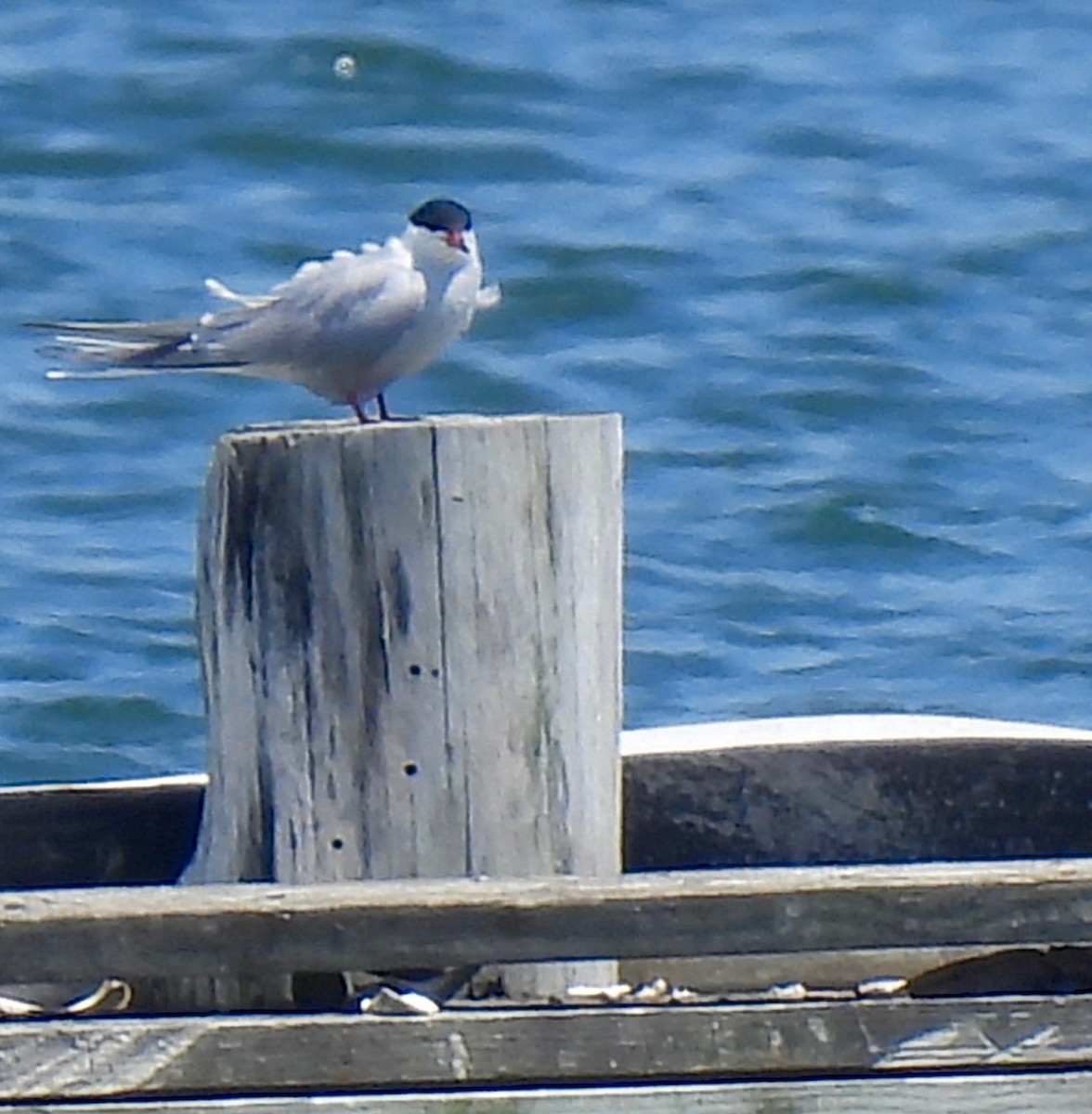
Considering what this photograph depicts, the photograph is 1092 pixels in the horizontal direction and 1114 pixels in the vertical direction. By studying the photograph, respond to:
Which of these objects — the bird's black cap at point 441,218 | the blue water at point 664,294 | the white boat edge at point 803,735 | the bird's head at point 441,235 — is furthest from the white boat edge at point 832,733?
the blue water at point 664,294

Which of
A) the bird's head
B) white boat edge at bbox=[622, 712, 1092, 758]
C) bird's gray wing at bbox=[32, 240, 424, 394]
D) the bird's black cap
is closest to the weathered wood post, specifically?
white boat edge at bbox=[622, 712, 1092, 758]

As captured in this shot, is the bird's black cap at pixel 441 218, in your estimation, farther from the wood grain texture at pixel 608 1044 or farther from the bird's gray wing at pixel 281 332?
the wood grain texture at pixel 608 1044

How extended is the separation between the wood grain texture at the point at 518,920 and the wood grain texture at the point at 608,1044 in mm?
69

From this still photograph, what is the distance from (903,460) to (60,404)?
9.59 ft

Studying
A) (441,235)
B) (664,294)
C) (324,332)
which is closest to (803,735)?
(324,332)

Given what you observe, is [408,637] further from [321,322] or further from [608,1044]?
[321,322]

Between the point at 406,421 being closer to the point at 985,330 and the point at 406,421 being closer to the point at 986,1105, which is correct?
the point at 986,1105

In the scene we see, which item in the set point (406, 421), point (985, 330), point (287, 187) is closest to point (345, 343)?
point (406, 421)

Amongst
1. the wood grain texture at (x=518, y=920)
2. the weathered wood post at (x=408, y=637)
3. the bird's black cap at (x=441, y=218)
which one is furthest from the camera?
the bird's black cap at (x=441, y=218)

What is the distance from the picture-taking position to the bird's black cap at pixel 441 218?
516 centimetres

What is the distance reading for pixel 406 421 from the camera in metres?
3.81

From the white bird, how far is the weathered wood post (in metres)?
0.88

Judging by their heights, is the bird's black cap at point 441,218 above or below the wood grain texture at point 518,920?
above

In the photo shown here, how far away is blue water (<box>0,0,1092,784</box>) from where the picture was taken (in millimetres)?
8969
